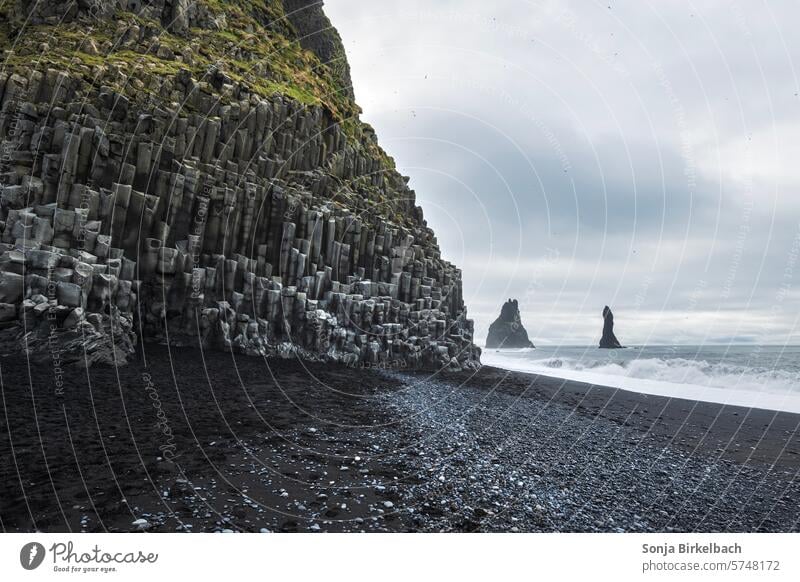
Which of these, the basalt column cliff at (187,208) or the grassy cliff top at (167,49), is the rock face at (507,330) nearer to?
the basalt column cliff at (187,208)

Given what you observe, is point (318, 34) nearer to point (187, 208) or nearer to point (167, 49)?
point (167, 49)

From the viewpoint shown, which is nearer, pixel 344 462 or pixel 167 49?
pixel 344 462

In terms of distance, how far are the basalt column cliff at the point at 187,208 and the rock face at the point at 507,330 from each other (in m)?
106

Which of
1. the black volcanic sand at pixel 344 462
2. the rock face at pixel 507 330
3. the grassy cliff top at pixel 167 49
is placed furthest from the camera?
the rock face at pixel 507 330

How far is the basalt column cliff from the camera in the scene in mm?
24938

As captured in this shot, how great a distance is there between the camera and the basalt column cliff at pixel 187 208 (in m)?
24.9

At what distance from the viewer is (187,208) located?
33.2 m

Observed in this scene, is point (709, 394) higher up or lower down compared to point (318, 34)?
lower down

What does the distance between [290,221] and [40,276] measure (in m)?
20.3

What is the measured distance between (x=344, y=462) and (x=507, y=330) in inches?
6091
